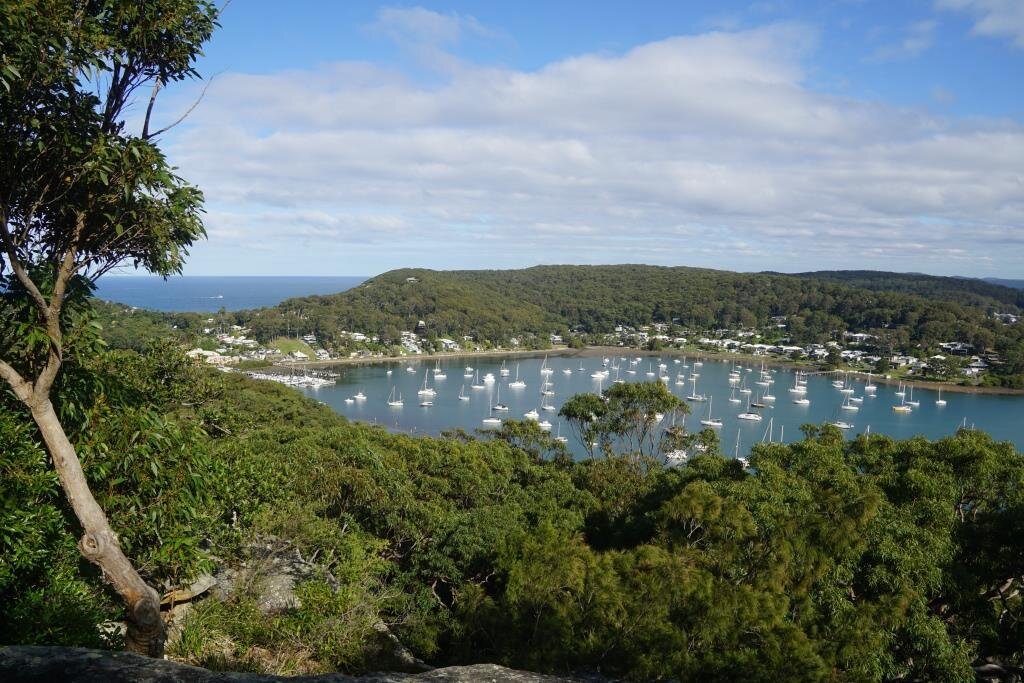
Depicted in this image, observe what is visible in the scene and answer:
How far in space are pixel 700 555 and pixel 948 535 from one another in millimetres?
3016

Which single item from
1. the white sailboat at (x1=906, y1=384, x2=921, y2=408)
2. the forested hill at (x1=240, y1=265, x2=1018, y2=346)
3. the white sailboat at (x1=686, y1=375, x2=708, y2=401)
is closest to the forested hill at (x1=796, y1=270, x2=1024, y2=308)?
the forested hill at (x1=240, y1=265, x2=1018, y2=346)

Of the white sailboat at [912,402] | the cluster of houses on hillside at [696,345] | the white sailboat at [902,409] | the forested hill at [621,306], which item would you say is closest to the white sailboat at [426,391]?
the cluster of houses on hillside at [696,345]

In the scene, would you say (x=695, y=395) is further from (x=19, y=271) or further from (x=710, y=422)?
(x=19, y=271)

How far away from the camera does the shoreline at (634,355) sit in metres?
54.2

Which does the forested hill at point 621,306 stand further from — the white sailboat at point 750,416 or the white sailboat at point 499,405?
the white sailboat at point 750,416

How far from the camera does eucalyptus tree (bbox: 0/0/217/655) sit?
9.53 feet

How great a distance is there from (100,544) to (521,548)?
5.03 metres

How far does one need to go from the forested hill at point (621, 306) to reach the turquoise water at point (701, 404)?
1649 cm

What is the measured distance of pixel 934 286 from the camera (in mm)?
107062

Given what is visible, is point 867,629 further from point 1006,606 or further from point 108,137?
point 108,137

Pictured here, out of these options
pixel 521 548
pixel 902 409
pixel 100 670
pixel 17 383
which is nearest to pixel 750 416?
pixel 902 409

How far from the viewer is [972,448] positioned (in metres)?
8.55

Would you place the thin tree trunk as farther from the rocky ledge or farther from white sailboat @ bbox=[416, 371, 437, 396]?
white sailboat @ bbox=[416, 371, 437, 396]

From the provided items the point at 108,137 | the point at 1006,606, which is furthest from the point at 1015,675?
the point at 108,137
